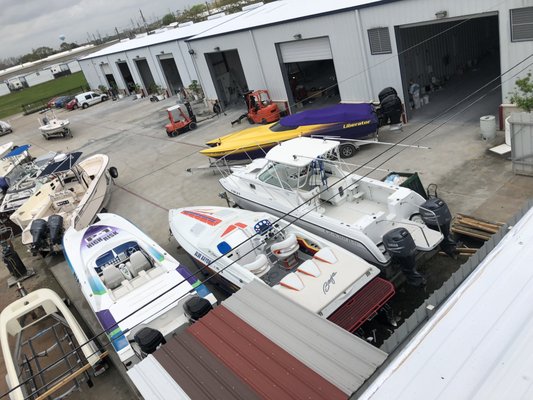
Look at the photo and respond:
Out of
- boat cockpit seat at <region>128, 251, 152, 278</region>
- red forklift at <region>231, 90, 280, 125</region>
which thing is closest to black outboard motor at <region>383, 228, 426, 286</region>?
boat cockpit seat at <region>128, 251, 152, 278</region>

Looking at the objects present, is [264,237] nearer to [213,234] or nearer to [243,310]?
[213,234]

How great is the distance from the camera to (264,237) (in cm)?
887

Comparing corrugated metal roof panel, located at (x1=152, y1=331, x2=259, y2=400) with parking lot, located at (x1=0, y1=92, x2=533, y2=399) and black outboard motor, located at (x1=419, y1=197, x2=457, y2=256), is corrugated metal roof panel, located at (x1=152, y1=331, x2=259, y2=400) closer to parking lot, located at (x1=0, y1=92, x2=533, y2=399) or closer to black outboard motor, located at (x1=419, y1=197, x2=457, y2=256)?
parking lot, located at (x1=0, y1=92, x2=533, y2=399)

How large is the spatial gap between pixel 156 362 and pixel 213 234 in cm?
445

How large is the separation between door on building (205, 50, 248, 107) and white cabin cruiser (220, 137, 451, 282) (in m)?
14.1

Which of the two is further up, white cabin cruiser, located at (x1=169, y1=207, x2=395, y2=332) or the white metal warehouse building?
the white metal warehouse building

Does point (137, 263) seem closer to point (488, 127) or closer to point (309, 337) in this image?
point (309, 337)

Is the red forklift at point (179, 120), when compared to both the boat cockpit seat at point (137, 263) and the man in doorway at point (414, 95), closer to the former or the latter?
the man in doorway at point (414, 95)

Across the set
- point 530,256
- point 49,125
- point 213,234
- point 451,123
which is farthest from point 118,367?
point 49,125

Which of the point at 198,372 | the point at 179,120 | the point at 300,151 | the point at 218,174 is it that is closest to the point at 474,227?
the point at 300,151

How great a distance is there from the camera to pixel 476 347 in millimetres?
3566

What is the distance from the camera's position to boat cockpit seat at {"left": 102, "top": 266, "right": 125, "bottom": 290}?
28.7ft

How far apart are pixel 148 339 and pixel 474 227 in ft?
21.2

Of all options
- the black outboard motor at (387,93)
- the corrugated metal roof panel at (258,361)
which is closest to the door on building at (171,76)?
the black outboard motor at (387,93)
